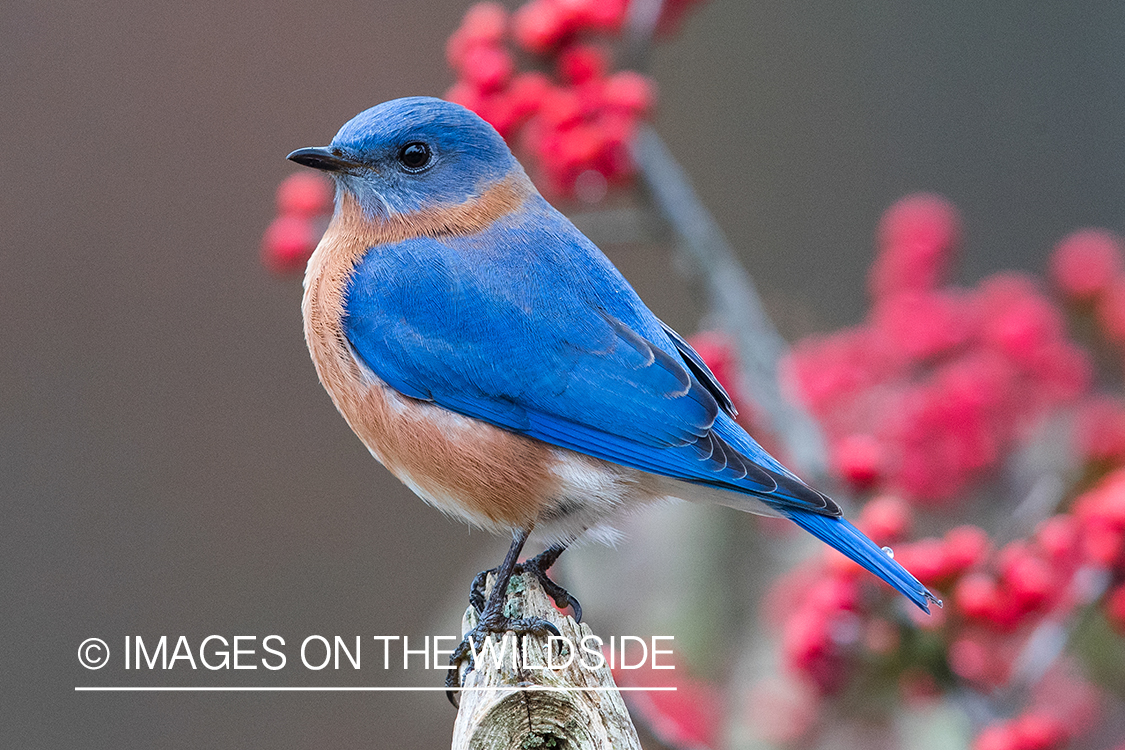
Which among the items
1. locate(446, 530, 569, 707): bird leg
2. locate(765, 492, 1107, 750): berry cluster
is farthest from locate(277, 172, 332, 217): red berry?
locate(765, 492, 1107, 750): berry cluster

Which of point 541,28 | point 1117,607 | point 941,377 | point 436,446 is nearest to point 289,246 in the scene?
point 436,446

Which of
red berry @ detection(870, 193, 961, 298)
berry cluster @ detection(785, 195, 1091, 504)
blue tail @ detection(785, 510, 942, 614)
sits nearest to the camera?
blue tail @ detection(785, 510, 942, 614)

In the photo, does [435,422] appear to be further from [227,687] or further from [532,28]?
[532,28]

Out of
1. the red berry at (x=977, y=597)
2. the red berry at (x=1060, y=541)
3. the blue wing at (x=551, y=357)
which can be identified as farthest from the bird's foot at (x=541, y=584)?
the red berry at (x=1060, y=541)

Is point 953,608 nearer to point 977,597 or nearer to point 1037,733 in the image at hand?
point 977,597

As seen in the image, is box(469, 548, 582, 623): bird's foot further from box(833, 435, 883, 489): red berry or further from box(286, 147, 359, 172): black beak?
box(286, 147, 359, 172): black beak

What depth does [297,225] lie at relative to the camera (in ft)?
8.08

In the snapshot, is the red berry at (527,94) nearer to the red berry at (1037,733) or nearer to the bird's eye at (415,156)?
the bird's eye at (415,156)

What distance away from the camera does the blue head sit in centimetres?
241

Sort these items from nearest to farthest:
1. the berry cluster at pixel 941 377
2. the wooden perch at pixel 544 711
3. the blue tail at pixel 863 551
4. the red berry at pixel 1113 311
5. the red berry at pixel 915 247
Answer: the wooden perch at pixel 544 711
the blue tail at pixel 863 551
the berry cluster at pixel 941 377
the red berry at pixel 1113 311
the red berry at pixel 915 247

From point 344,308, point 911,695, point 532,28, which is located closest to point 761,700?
point 911,695

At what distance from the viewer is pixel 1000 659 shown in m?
→ 2.17

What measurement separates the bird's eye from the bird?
82 millimetres

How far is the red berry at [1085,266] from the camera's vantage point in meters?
2.77
